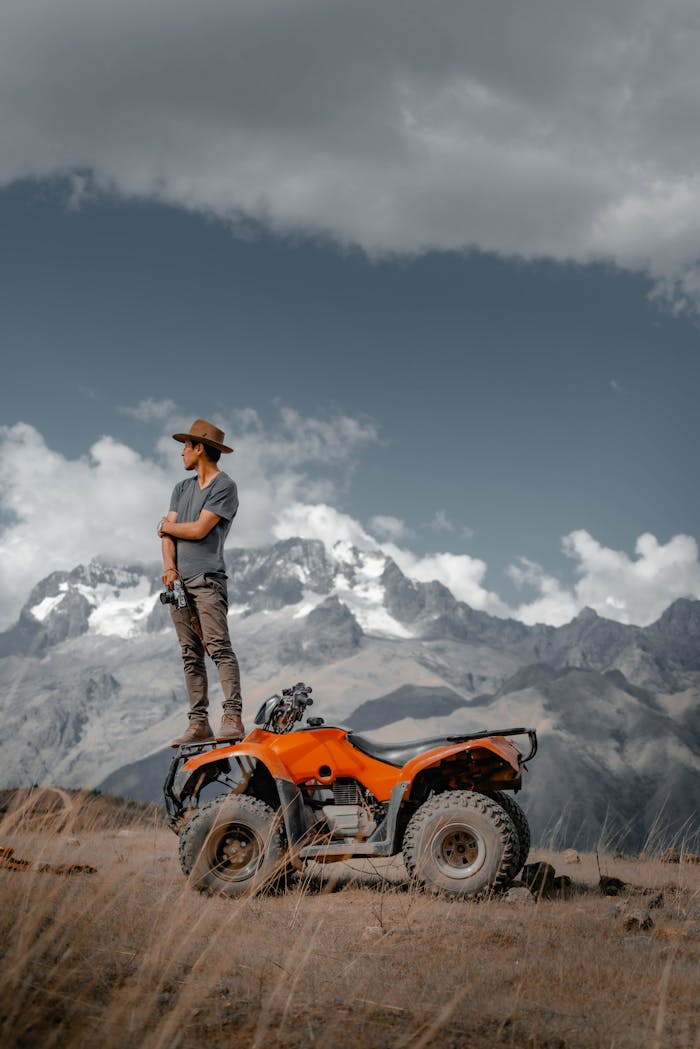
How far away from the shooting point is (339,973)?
4.50m

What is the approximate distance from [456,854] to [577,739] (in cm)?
19436

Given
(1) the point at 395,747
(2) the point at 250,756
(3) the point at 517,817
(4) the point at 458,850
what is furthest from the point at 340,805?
(3) the point at 517,817

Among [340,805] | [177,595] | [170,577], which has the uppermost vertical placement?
[170,577]

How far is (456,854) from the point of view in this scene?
21.7 ft

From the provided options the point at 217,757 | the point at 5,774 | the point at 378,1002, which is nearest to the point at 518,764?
the point at 217,757

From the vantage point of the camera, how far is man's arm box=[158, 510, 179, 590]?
7793 mm

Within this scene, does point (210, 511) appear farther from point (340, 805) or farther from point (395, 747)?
point (340, 805)

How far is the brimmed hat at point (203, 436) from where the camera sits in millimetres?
8133

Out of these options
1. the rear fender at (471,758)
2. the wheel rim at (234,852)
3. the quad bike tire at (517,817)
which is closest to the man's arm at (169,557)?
the wheel rim at (234,852)

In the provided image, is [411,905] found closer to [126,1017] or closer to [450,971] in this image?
[450,971]

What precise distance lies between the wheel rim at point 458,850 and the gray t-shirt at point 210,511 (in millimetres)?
2952

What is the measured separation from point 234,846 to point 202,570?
7.80ft

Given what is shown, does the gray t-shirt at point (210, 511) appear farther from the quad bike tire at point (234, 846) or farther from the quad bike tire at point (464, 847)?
the quad bike tire at point (464, 847)

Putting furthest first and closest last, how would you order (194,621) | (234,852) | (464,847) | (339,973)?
1. (194,621)
2. (234,852)
3. (464,847)
4. (339,973)
